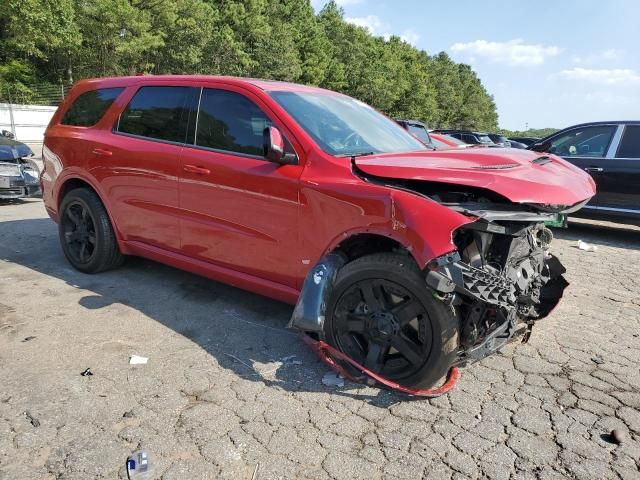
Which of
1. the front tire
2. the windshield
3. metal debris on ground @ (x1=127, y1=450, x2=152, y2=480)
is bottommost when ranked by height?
metal debris on ground @ (x1=127, y1=450, x2=152, y2=480)

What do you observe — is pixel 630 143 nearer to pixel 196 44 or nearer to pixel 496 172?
pixel 496 172

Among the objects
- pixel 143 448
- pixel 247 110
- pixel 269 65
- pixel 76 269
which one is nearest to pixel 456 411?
pixel 143 448

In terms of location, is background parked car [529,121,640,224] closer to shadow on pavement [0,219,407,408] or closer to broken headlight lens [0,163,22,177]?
shadow on pavement [0,219,407,408]

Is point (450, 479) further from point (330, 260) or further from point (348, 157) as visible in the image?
point (348, 157)

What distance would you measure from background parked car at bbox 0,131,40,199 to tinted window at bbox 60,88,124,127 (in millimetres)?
4149

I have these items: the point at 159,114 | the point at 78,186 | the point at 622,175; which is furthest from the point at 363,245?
the point at 622,175

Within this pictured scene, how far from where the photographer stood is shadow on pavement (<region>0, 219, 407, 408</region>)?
3236 millimetres

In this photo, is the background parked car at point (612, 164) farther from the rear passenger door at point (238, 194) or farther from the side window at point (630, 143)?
the rear passenger door at point (238, 194)

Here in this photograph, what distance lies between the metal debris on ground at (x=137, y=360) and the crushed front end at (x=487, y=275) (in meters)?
1.90

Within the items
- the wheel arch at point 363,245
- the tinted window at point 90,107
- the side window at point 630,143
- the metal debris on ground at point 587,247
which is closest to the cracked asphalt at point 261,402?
the wheel arch at point 363,245

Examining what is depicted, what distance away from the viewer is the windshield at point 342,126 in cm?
355

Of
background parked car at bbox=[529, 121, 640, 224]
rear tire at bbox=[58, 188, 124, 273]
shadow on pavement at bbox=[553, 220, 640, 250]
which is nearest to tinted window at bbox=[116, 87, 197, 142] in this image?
rear tire at bbox=[58, 188, 124, 273]

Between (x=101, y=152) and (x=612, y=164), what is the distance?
6.88m

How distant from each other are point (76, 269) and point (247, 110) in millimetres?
2617
